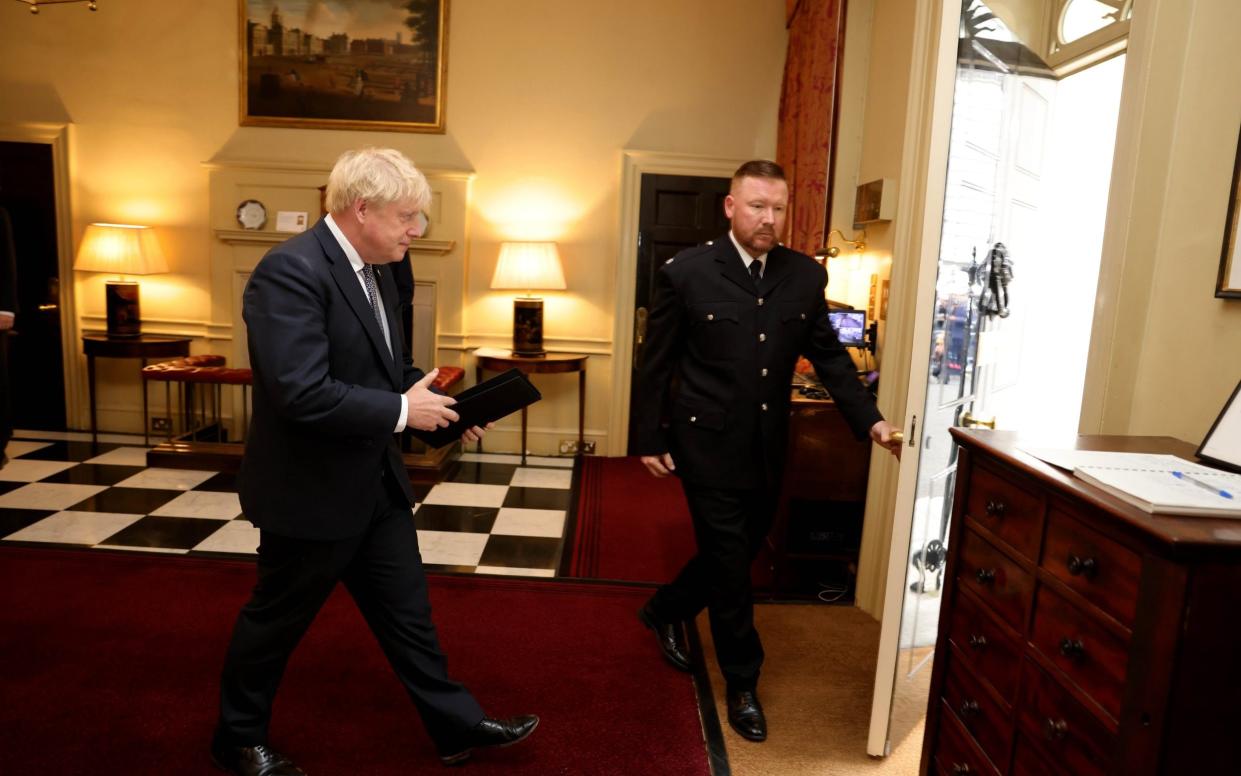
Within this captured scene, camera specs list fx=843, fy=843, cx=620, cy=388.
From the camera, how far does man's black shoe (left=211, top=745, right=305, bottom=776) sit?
2045 mm

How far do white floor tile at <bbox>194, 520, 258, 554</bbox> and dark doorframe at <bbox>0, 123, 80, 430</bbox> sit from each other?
2.96 metres

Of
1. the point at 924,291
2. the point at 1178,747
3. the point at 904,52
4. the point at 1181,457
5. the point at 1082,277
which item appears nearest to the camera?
the point at 1178,747

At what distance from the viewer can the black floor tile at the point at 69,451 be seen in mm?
5324

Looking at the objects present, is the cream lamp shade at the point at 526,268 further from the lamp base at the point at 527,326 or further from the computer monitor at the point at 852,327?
the computer monitor at the point at 852,327

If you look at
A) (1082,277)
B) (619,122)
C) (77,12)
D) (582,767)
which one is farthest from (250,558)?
(77,12)

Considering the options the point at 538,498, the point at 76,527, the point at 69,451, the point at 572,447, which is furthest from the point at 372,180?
the point at 69,451

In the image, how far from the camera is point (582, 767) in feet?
7.31

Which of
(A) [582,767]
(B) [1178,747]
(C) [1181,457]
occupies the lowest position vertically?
(A) [582,767]

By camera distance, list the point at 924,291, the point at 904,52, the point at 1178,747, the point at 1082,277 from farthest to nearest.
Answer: the point at 1082,277 < the point at 904,52 < the point at 924,291 < the point at 1178,747

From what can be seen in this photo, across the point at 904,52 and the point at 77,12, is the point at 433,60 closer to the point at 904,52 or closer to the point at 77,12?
the point at 77,12

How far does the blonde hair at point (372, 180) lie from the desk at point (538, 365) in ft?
11.3

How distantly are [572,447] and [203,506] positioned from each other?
2.48m

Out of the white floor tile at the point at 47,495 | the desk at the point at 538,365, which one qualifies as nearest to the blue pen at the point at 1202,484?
the desk at the point at 538,365

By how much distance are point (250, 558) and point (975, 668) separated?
3034 mm
